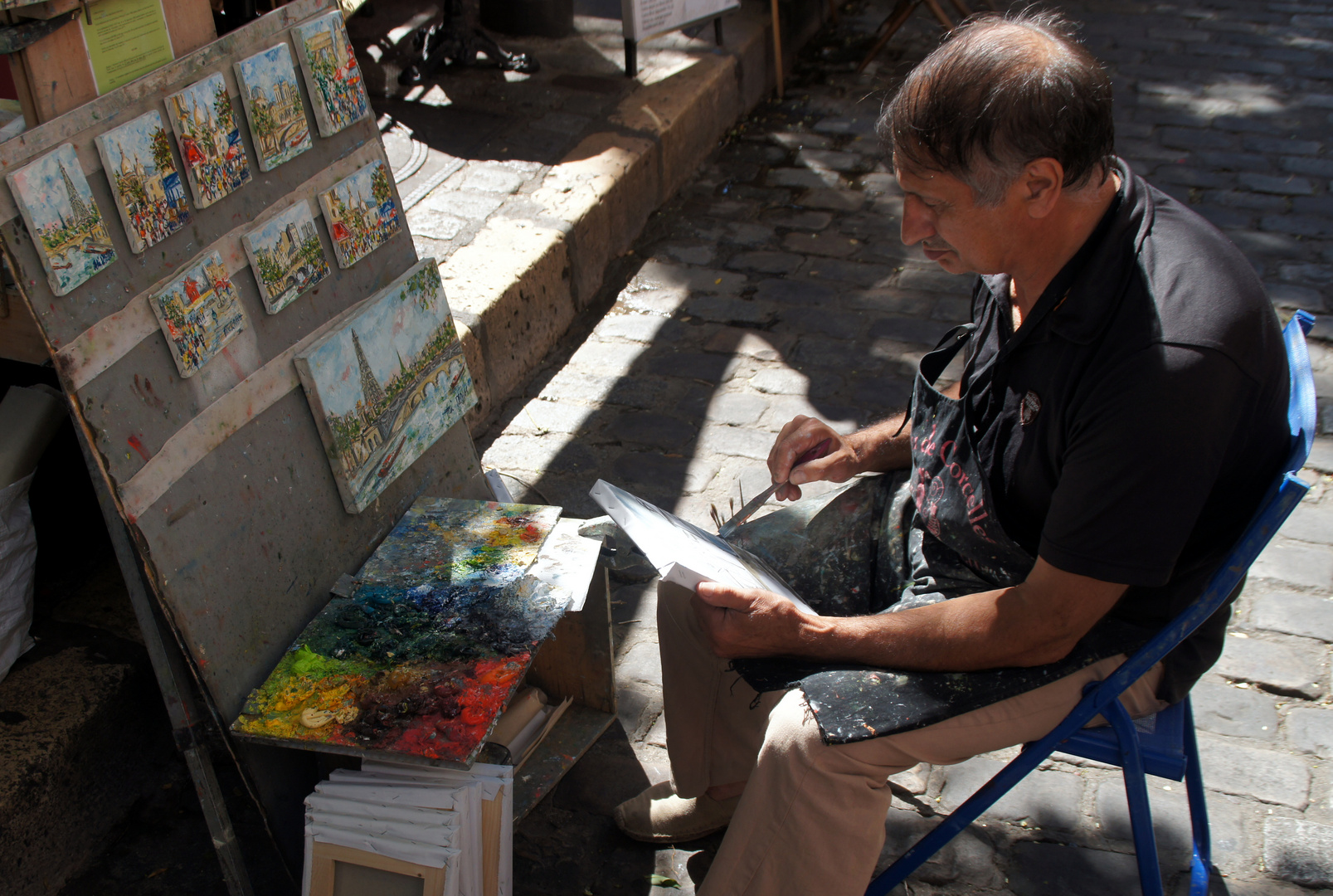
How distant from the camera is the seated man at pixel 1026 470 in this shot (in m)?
1.49

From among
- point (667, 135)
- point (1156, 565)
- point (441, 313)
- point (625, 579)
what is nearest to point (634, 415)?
point (625, 579)

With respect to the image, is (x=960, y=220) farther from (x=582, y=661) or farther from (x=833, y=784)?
(x=582, y=661)

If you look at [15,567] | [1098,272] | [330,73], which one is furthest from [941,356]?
[15,567]

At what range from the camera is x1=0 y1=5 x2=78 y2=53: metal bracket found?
140cm

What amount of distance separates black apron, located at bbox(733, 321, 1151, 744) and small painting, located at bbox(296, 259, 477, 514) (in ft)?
2.39

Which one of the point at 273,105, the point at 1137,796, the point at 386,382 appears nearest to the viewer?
the point at 1137,796

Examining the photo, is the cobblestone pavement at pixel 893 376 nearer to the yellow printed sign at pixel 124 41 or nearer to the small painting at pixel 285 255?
the small painting at pixel 285 255

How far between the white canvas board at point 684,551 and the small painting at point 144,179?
2.72ft

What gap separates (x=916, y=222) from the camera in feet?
5.71

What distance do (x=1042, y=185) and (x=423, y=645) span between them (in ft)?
4.18

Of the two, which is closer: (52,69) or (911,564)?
(52,69)

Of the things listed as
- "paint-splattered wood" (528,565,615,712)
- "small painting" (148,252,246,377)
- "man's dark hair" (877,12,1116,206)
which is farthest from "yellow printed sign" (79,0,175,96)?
"paint-splattered wood" (528,565,615,712)

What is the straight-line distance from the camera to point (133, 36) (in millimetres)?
1614

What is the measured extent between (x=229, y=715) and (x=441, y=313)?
3.19ft
